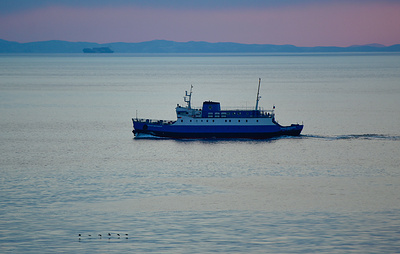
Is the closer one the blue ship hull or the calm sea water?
the calm sea water

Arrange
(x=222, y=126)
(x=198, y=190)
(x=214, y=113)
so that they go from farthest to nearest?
(x=214, y=113) < (x=222, y=126) < (x=198, y=190)

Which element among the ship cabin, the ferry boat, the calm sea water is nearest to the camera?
the calm sea water

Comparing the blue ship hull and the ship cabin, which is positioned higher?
the ship cabin

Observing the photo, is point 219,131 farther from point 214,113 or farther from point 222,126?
point 214,113

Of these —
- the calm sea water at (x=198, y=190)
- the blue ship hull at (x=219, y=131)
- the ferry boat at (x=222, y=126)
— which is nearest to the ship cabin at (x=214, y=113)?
the ferry boat at (x=222, y=126)

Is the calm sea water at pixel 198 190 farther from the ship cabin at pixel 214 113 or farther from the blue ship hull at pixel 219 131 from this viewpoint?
the ship cabin at pixel 214 113

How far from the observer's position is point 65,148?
267 feet

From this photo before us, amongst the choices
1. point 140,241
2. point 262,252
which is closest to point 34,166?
point 140,241

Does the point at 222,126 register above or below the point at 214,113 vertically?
below

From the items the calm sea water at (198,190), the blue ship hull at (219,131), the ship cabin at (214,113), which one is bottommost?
the calm sea water at (198,190)

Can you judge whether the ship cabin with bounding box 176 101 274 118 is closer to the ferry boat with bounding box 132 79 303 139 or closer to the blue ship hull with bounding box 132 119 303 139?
the ferry boat with bounding box 132 79 303 139

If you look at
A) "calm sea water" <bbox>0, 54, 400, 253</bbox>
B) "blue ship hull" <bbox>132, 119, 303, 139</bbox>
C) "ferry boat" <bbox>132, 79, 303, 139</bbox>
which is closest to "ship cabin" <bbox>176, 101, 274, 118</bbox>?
"ferry boat" <bbox>132, 79, 303, 139</bbox>

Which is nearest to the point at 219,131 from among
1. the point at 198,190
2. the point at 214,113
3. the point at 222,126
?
the point at 222,126

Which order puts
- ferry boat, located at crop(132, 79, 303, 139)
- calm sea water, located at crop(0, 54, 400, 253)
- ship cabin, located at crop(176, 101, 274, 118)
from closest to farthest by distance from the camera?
1. calm sea water, located at crop(0, 54, 400, 253)
2. ferry boat, located at crop(132, 79, 303, 139)
3. ship cabin, located at crop(176, 101, 274, 118)
